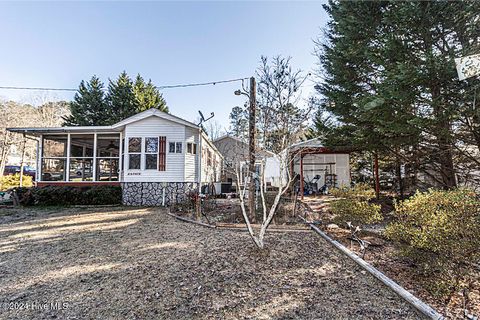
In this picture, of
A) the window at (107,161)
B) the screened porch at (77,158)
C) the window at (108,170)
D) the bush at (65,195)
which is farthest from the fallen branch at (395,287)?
the window at (108,170)

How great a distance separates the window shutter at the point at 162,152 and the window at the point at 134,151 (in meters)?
0.93

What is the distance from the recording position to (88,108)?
23.6 meters

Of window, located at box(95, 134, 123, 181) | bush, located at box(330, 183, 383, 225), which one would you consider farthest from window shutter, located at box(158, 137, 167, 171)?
bush, located at box(330, 183, 383, 225)

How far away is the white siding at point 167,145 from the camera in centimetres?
1134

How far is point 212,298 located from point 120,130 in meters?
11.2

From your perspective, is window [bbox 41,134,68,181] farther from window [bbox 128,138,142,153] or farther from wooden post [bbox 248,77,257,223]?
wooden post [bbox 248,77,257,223]

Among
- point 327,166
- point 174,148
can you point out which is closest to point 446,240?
point 174,148

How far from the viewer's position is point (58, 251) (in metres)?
4.73

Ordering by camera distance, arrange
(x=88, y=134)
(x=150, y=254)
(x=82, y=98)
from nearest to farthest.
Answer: (x=150, y=254)
(x=88, y=134)
(x=82, y=98)

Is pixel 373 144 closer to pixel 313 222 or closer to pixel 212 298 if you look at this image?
pixel 313 222

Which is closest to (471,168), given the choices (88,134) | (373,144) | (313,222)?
(373,144)

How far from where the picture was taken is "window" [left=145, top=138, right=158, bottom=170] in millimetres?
11375

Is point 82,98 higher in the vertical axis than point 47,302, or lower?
higher

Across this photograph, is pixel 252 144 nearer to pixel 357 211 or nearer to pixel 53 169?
pixel 357 211
